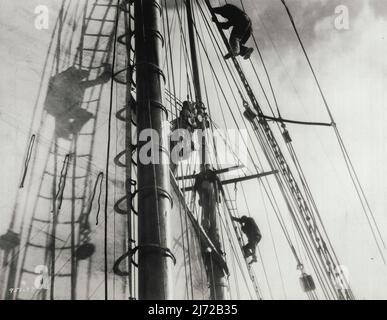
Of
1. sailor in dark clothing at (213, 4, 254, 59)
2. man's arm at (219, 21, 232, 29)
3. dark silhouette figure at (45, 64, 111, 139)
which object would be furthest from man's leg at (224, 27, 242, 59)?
dark silhouette figure at (45, 64, 111, 139)

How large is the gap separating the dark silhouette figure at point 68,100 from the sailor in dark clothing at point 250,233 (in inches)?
248

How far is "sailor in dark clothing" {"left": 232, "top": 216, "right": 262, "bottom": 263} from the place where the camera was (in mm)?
9219

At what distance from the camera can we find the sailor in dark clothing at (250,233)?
9.22m

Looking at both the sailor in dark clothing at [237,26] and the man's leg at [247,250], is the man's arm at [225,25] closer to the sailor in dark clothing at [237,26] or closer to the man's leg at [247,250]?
the sailor in dark clothing at [237,26]

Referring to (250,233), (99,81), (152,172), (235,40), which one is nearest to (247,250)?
(250,233)

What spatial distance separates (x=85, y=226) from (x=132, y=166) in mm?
720

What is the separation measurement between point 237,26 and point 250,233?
4476mm

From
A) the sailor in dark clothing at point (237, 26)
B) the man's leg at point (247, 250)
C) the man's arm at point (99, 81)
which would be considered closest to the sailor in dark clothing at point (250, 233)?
the man's leg at point (247, 250)

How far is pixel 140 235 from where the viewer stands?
8.30ft

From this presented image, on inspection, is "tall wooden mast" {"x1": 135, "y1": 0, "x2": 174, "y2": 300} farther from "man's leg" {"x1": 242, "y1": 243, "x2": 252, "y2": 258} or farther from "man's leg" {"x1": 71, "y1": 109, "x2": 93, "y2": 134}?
"man's leg" {"x1": 242, "y1": 243, "x2": 252, "y2": 258}

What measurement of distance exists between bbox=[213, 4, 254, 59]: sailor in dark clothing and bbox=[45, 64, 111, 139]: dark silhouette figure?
3951mm
